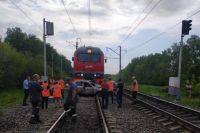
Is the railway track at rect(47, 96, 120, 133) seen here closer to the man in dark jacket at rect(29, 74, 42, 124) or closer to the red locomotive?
the man in dark jacket at rect(29, 74, 42, 124)

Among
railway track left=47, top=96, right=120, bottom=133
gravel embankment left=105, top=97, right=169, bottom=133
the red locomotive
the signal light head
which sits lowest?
gravel embankment left=105, top=97, right=169, bottom=133

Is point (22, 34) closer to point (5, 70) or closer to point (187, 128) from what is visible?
point (5, 70)

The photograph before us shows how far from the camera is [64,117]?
15.2 metres

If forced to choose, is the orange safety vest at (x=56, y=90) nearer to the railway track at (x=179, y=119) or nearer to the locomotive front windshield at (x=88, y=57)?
the railway track at (x=179, y=119)

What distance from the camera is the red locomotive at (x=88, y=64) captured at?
111 feet

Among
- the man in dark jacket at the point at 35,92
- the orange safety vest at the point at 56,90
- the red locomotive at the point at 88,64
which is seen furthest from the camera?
the red locomotive at the point at 88,64

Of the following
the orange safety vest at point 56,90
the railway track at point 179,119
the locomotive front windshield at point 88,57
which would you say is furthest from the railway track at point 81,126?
the locomotive front windshield at point 88,57

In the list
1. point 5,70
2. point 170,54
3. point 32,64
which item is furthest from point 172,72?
point 5,70

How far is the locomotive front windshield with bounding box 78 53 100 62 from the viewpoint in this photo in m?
34.1

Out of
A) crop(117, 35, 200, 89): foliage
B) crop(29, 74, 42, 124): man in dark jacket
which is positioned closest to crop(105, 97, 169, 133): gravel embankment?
crop(29, 74, 42, 124): man in dark jacket

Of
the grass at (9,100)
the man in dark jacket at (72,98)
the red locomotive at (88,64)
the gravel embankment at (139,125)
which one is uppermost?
the red locomotive at (88,64)

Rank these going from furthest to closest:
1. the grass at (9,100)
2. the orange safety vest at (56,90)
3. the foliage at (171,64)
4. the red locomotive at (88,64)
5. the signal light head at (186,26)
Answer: the foliage at (171,64), the red locomotive at (88,64), the grass at (9,100), the signal light head at (186,26), the orange safety vest at (56,90)

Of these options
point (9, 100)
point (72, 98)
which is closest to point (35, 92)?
point (72, 98)

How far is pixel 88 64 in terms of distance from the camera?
3378 cm
